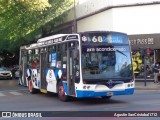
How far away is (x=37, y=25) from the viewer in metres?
37.4

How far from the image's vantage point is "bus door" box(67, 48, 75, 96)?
15.7 m

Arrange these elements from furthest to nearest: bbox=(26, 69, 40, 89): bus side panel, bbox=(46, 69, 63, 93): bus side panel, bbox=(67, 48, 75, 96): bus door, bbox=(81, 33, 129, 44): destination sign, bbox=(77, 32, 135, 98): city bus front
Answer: bbox=(26, 69, 40, 89): bus side panel → bbox=(46, 69, 63, 93): bus side panel → bbox=(67, 48, 75, 96): bus door → bbox=(81, 33, 129, 44): destination sign → bbox=(77, 32, 135, 98): city bus front

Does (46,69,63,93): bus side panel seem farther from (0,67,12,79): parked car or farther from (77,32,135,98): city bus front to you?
(0,67,12,79): parked car

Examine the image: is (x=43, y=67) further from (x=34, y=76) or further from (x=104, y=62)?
(x=104, y=62)

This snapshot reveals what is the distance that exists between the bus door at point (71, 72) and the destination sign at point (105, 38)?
2.59ft

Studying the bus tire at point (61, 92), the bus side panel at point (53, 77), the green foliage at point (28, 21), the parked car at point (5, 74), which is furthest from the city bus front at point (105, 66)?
the parked car at point (5, 74)

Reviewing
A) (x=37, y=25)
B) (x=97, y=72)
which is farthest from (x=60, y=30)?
(x=97, y=72)

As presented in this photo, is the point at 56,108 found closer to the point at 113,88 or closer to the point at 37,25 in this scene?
the point at 113,88

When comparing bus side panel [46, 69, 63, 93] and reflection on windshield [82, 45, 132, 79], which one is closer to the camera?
reflection on windshield [82, 45, 132, 79]

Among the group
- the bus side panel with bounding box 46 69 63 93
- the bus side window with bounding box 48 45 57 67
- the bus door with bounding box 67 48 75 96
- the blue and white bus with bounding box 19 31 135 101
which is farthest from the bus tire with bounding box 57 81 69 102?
the bus side window with bounding box 48 45 57 67

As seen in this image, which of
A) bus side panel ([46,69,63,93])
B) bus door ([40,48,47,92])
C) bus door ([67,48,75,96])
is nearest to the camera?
bus door ([67,48,75,96])

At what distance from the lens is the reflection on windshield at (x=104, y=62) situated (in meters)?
15.2

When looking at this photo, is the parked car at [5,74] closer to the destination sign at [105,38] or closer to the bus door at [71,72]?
the bus door at [71,72]

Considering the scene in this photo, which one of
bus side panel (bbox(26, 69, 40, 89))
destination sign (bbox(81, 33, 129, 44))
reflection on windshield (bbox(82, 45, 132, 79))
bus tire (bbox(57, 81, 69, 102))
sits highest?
destination sign (bbox(81, 33, 129, 44))
